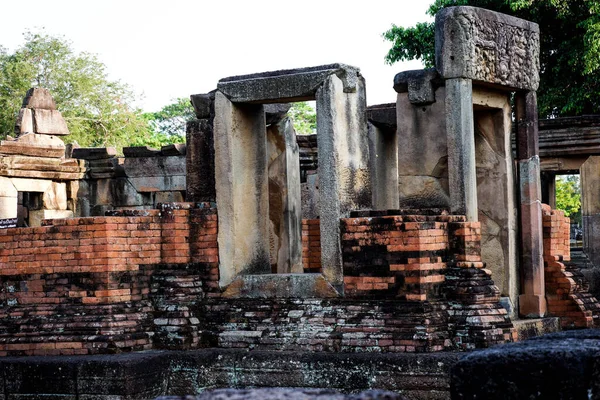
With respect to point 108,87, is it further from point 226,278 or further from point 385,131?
point 226,278

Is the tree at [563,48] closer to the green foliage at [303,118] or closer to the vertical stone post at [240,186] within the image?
the vertical stone post at [240,186]

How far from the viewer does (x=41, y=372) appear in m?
8.52

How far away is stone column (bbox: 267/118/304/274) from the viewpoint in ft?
37.7

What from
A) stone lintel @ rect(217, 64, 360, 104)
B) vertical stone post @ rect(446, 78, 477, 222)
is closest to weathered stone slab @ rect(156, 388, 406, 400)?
stone lintel @ rect(217, 64, 360, 104)

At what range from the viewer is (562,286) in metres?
10.9

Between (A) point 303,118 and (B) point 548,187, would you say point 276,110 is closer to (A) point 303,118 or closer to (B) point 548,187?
(B) point 548,187

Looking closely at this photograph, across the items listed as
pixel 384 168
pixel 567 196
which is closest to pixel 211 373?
pixel 384 168

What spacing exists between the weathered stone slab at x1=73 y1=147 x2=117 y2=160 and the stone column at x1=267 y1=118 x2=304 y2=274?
8.92 meters

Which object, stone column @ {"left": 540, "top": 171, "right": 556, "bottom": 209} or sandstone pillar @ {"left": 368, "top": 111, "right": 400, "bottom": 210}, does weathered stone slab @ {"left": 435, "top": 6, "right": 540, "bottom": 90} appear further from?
stone column @ {"left": 540, "top": 171, "right": 556, "bottom": 209}

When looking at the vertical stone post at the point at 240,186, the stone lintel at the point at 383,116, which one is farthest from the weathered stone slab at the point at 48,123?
the vertical stone post at the point at 240,186

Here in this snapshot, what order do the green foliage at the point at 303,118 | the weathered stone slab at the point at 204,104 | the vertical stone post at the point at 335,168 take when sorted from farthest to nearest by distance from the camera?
the green foliage at the point at 303,118 → the weathered stone slab at the point at 204,104 → the vertical stone post at the point at 335,168

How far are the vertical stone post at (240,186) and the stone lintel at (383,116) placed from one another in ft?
8.00

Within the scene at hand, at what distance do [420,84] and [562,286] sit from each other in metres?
2.62

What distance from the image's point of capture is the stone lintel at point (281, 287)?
29.3ft
